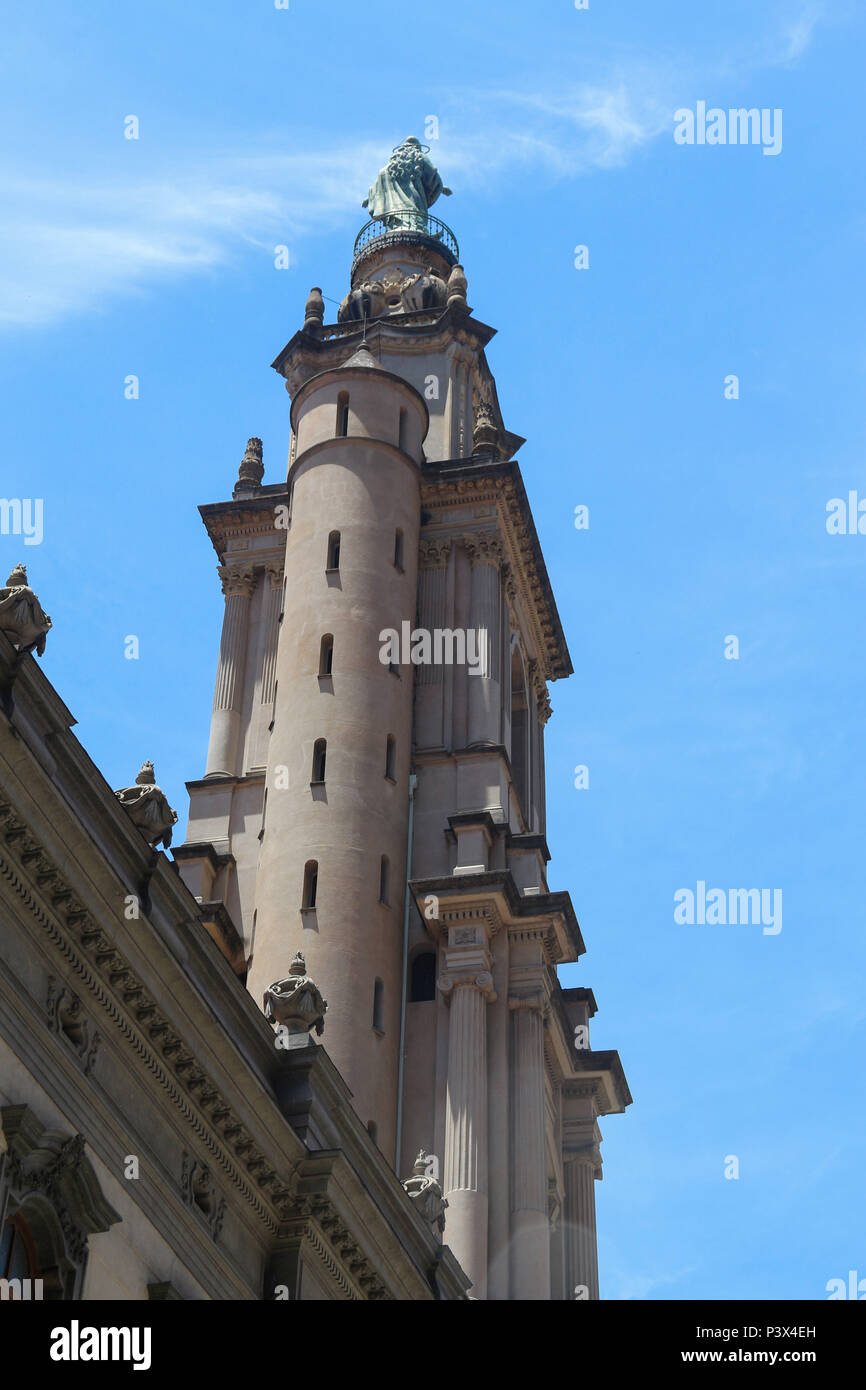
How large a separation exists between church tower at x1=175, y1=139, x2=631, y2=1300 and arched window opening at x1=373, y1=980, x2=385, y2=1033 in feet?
0.19

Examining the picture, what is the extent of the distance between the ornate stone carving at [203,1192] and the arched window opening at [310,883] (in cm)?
2356

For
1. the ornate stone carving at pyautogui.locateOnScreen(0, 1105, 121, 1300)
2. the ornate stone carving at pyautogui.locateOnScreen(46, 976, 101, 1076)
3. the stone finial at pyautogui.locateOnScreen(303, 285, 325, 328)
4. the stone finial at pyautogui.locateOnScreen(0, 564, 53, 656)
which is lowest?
the ornate stone carving at pyautogui.locateOnScreen(0, 1105, 121, 1300)

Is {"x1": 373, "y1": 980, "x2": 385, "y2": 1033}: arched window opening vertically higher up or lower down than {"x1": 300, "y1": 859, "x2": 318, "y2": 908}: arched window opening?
lower down

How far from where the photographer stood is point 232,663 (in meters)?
64.1


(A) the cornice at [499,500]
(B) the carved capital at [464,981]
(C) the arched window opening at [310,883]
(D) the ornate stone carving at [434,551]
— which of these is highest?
(A) the cornice at [499,500]

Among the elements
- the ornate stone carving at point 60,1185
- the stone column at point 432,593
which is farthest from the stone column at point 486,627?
the ornate stone carving at point 60,1185

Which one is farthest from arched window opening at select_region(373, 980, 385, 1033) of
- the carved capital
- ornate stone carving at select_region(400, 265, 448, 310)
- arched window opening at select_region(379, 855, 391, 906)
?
ornate stone carving at select_region(400, 265, 448, 310)

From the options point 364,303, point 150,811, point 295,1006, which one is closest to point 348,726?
point 295,1006

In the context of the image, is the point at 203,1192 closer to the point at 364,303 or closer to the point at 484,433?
the point at 484,433

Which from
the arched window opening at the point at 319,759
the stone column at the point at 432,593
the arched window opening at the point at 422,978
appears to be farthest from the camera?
the stone column at the point at 432,593

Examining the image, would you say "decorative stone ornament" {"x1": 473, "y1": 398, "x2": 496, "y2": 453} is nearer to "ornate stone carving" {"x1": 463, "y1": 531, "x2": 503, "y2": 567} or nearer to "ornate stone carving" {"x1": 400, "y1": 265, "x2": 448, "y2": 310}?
"ornate stone carving" {"x1": 463, "y1": 531, "x2": 503, "y2": 567}

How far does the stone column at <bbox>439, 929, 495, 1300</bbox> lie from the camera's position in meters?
49.3

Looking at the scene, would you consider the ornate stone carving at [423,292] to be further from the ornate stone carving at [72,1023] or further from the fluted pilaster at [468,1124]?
the ornate stone carving at [72,1023]

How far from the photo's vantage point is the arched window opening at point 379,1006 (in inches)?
2093
